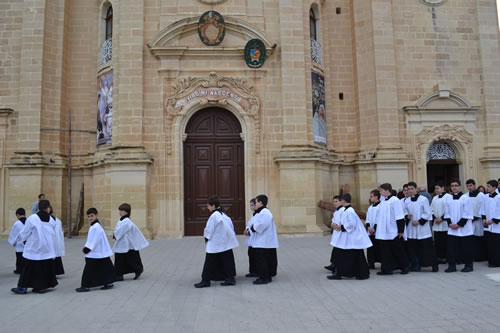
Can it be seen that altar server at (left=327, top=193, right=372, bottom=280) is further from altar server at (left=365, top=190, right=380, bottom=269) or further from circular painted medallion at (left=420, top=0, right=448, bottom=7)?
circular painted medallion at (left=420, top=0, right=448, bottom=7)

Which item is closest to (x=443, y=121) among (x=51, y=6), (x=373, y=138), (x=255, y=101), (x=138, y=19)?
(x=373, y=138)

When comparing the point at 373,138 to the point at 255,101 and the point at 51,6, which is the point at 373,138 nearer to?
the point at 255,101

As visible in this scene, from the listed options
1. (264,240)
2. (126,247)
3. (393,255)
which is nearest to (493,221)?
(393,255)

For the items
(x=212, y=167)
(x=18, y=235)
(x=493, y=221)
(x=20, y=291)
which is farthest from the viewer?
(x=212, y=167)

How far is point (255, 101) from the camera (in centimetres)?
1584

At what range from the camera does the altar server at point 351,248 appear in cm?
819

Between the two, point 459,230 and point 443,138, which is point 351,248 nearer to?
point 459,230

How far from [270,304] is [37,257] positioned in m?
4.38

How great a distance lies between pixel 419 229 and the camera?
359 inches

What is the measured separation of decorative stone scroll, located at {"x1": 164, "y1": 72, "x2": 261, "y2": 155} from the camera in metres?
15.6

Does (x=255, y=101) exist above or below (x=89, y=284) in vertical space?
above

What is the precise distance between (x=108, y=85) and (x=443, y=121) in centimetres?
1335

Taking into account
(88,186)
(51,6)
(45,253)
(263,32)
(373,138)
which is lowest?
(45,253)

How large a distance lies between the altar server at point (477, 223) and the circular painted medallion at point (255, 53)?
8.81m
